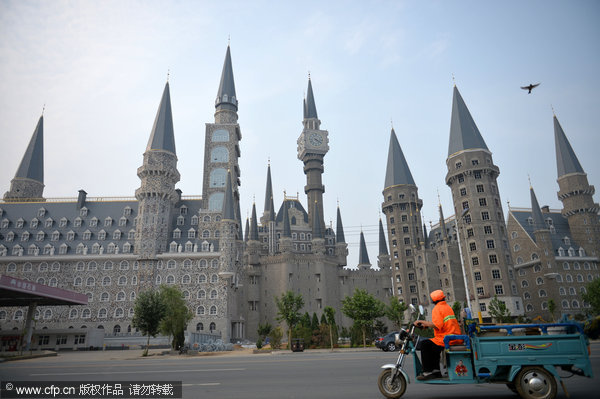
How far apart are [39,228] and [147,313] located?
1555 inches

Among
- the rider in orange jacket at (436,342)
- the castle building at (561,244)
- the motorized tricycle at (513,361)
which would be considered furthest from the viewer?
the castle building at (561,244)

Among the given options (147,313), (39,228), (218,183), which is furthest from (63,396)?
(39,228)

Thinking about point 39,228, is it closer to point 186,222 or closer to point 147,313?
point 186,222

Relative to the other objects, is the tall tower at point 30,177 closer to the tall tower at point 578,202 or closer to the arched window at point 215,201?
the arched window at point 215,201

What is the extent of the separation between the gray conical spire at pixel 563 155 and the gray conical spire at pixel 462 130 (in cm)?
1791

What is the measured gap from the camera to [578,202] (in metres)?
69.3

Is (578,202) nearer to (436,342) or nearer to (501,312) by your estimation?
(501,312)

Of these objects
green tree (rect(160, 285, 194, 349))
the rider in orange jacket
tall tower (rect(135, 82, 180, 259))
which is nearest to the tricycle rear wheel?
the rider in orange jacket

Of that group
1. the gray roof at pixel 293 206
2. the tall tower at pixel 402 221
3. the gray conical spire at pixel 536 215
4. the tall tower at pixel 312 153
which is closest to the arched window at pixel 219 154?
the gray roof at pixel 293 206

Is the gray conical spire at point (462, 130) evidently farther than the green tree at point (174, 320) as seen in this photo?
Yes

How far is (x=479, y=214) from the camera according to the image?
205 feet

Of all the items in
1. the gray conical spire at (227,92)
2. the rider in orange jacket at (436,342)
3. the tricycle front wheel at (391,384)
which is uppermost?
the gray conical spire at (227,92)

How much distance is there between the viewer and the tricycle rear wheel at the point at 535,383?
653 cm

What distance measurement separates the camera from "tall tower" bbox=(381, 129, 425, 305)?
72812 millimetres
